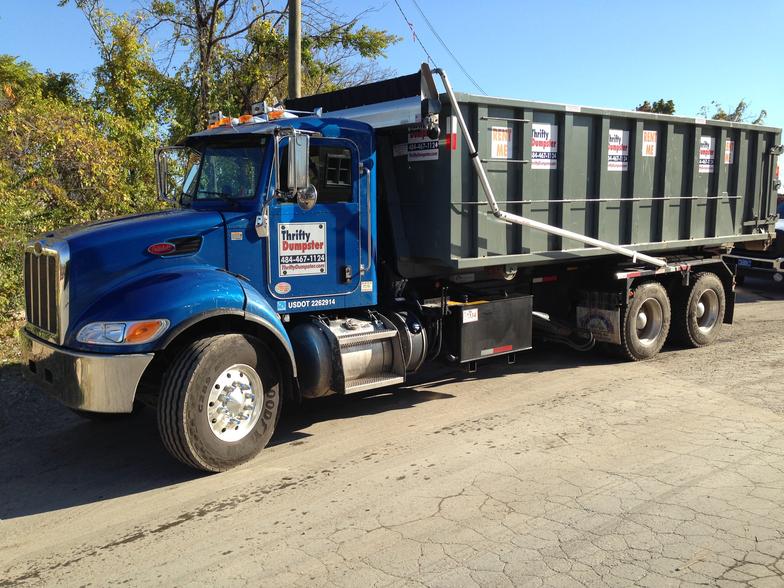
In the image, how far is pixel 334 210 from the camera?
236 inches

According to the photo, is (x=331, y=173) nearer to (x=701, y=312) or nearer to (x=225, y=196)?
(x=225, y=196)

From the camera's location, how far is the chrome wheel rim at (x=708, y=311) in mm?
9521

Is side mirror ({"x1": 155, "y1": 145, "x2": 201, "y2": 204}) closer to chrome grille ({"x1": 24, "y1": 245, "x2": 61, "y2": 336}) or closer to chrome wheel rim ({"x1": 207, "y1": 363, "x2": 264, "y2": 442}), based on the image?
chrome grille ({"x1": 24, "y1": 245, "x2": 61, "y2": 336})

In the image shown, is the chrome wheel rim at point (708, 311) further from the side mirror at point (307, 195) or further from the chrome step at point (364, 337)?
the side mirror at point (307, 195)

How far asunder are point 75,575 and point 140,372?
1.41 meters

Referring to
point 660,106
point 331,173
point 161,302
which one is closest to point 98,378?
point 161,302

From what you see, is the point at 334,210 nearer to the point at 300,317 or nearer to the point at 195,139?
the point at 300,317

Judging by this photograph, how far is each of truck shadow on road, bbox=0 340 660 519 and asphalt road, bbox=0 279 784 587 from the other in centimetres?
2

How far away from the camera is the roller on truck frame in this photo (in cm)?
477

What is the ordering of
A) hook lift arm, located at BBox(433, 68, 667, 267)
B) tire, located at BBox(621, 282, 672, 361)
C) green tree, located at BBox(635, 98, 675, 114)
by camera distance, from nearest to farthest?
hook lift arm, located at BBox(433, 68, 667, 267)
tire, located at BBox(621, 282, 672, 361)
green tree, located at BBox(635, 98, 675, 114)

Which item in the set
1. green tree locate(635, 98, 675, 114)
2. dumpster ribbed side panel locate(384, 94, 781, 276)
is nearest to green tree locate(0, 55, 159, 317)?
dumpster ribbed side panel locate(384, 94, 781, 276)

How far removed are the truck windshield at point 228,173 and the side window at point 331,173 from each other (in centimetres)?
51

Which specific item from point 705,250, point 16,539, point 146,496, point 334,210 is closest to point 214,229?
point 334,210

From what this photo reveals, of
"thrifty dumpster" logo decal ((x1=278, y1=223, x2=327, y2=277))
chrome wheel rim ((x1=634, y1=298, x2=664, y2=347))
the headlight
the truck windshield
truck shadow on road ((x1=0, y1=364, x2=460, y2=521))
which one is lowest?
truck shadow on road ((x1=0, y1=364, x2=460, y2=521))
